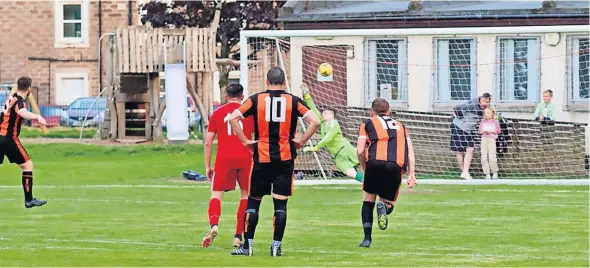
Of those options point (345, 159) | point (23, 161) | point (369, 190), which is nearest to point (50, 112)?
point (345, 159)

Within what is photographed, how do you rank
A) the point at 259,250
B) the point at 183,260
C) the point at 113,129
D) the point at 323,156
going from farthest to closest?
the point at 113,129, the point at 323,156, the point at 259,250, the point at 183,260

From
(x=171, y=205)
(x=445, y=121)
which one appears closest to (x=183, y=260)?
(x=171, y=205)

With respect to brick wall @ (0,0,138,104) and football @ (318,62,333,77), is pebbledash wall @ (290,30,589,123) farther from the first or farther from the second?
brick wall @ (0,0,138,104)

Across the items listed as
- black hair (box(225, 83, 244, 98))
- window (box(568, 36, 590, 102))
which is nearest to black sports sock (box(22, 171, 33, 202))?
black hair (box(225, 83, 244, 98))

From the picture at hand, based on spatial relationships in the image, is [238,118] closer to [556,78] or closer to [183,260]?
[183,260]

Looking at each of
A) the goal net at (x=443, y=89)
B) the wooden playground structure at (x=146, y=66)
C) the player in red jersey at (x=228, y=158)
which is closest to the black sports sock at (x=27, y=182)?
the player in red jersey at (x=228, y=158)

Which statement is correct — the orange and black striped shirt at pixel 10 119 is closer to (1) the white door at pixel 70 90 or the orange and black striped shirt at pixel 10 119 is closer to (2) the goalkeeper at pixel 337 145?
(2) the goalkeeper at pixel 337 145

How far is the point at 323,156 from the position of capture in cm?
2644

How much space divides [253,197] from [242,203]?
0.81m

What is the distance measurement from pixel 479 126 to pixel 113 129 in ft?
50.9

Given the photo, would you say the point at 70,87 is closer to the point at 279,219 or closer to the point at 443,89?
the point at 443,89

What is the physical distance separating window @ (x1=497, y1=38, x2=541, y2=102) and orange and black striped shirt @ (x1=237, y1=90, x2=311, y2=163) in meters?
15.8

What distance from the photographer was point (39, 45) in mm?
56000

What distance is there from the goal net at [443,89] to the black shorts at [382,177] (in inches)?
457
